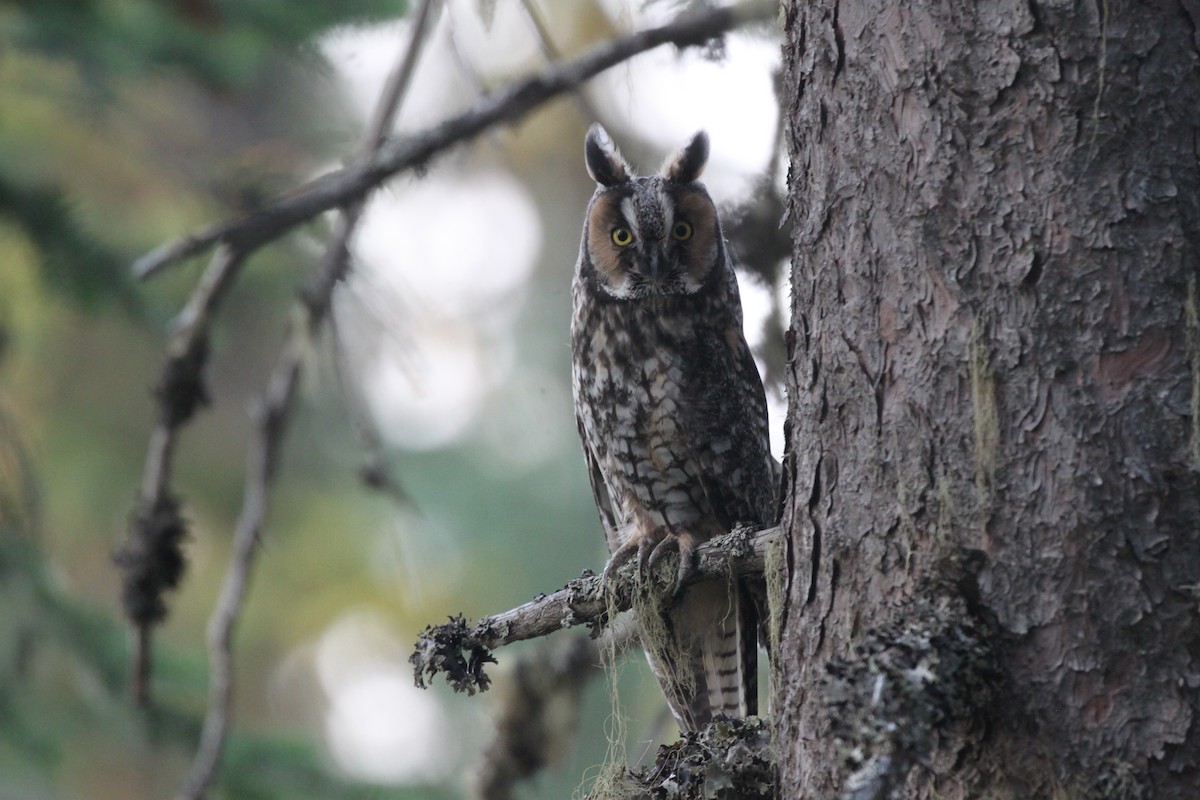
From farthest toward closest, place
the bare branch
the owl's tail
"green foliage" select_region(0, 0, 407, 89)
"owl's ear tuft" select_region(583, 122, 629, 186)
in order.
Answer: "green foliage" select_region(0, 0, 407, 89) → "owl's ear tuft" select_region(583, 122, 629, 186) → the bare branch → the owl's tail

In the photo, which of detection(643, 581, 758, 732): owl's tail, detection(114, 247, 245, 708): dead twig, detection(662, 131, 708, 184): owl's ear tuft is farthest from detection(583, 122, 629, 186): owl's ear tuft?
detection(643, 581, 758, 732): owl's tail

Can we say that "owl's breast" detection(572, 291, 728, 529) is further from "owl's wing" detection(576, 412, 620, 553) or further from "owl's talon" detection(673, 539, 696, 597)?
"owl's talon" detection(673, 539, 696, 597)

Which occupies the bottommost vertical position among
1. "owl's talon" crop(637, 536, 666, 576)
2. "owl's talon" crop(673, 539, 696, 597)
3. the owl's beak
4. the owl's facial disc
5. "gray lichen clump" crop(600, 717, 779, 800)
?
"gray lichen clump" crop(600, 717, 779, 800)

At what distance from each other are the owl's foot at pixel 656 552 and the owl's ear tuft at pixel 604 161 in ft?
3.13

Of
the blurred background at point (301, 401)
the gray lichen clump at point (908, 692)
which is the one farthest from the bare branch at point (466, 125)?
the gray lichen clump at point (908, 692)

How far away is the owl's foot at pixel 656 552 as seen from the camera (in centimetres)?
227

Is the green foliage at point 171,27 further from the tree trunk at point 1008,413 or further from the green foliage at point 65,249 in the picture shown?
the tree trunk at point 1008,413

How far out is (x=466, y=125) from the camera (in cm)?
293

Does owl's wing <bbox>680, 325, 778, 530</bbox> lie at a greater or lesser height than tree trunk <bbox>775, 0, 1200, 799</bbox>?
greater

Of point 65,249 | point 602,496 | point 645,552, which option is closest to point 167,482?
point 65,249

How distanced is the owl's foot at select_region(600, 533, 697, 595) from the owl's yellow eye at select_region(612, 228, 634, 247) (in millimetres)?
760

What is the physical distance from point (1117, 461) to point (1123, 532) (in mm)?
84

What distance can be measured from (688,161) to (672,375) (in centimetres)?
58

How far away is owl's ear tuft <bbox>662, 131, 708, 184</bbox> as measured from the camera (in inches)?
122
